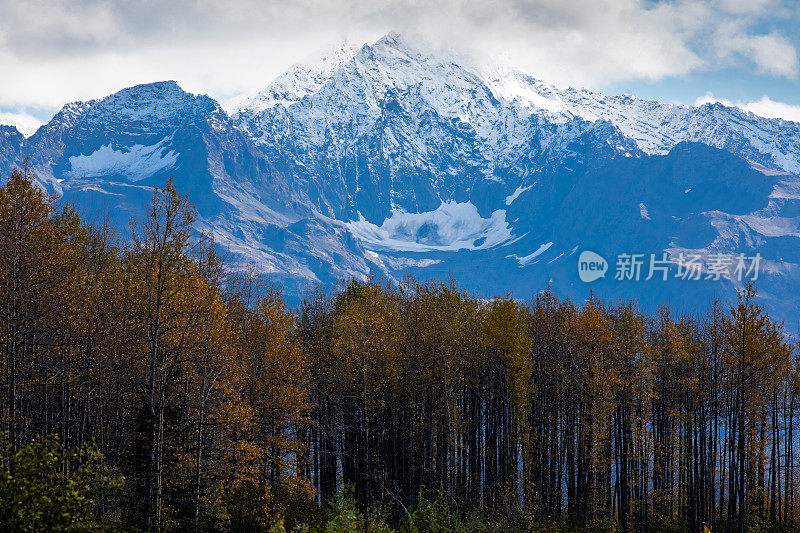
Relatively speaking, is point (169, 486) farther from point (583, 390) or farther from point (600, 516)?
point (600, 516)

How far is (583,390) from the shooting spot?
44.0 meters

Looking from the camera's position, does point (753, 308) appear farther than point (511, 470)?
No

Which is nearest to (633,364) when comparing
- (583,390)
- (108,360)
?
(583,390)

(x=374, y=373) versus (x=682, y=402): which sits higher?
(x=374, y=373)

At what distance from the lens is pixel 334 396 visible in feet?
145

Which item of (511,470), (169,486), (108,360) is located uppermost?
(108,360)

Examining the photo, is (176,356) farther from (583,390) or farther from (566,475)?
(566,475)

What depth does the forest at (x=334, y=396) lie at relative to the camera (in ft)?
85.5

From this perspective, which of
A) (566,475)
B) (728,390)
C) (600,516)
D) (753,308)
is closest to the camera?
(753,308)

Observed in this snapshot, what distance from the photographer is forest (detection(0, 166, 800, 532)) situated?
26.1m

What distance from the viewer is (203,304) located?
91.6 ft

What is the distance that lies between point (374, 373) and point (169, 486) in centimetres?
1716

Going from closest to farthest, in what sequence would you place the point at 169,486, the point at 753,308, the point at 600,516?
the point at 169,486, the point at 753,308, the point at 600,516

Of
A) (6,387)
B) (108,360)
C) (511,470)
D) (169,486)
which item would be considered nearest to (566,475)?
(511,470)
